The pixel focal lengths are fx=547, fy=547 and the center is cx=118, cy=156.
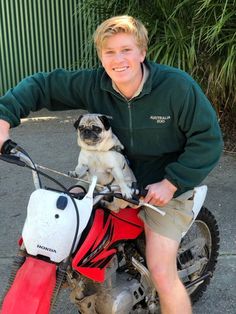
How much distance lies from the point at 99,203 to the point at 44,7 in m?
6.28

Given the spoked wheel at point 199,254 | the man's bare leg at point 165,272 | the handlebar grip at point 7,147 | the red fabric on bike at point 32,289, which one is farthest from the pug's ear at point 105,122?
the spoked wheel at point 199,254

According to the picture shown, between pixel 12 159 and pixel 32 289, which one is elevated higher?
pixel 12 159

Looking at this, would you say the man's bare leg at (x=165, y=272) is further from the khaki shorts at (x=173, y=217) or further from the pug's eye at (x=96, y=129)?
the pug's eye at (x=96, y=129)

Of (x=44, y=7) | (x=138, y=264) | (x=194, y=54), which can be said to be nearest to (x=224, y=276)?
(x=138, y=264)

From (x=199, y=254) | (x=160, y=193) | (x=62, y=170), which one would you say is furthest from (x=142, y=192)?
(x=62, y=170)

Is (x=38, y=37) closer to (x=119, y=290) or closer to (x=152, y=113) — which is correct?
(x=152, y=113)

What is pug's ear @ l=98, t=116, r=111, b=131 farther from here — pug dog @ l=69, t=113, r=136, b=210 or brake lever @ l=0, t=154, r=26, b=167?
brake lever @ l=0, t=154, r=26, b=167

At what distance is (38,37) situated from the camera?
8.52 meters

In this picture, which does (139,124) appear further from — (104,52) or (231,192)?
(231,192)

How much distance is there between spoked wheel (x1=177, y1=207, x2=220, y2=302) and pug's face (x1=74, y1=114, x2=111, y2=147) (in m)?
0.90

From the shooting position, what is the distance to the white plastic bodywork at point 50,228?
2.23 m

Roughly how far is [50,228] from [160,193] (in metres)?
0.63

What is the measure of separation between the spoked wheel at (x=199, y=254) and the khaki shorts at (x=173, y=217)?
14.4 inches

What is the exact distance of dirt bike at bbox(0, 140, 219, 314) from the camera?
2.24 m
